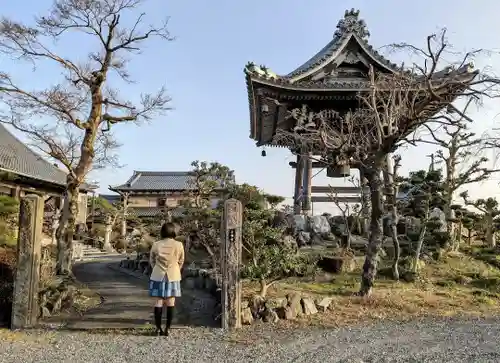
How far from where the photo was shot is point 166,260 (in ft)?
19.6

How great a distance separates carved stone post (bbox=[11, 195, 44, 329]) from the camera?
6453mm

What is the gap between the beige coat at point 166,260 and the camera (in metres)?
5.98

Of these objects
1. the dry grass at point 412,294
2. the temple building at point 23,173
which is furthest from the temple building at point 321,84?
the temple building at point 23,173

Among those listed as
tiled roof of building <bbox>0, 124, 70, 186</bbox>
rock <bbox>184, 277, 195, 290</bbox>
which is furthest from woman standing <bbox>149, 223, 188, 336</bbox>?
tiled roof of building <bbox>0, 124, 70, 186</bbox>

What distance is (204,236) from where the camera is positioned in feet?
34.3

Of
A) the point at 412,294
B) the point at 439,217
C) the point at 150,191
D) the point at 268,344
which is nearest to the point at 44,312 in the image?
the point at 268,344

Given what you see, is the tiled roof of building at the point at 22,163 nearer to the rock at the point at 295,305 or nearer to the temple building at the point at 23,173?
the temple building at the point at 23,173

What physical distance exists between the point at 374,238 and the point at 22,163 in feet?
60.6

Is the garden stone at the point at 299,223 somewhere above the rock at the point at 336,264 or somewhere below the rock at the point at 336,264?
above

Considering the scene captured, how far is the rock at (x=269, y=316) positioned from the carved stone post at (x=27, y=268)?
355 centimetres

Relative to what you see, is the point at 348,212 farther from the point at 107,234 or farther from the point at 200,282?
the point at 107,234

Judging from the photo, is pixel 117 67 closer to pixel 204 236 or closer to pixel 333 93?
pixel 204 236

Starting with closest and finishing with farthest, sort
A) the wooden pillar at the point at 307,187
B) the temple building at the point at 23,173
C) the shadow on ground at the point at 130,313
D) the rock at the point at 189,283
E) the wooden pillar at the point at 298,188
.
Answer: the shadow on ground at the point at 130,313 → the rock at the point at 189,283 → the wooden pillar at the point at 307,187 → the wooden pillar at the point at 298,188 → the temple building at the point at 23,173

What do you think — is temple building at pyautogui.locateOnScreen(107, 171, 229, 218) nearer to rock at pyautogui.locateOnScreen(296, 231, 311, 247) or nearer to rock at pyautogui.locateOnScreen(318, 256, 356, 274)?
rock at pyautogui.locateOnScreen(296, 231, 311, 247)
